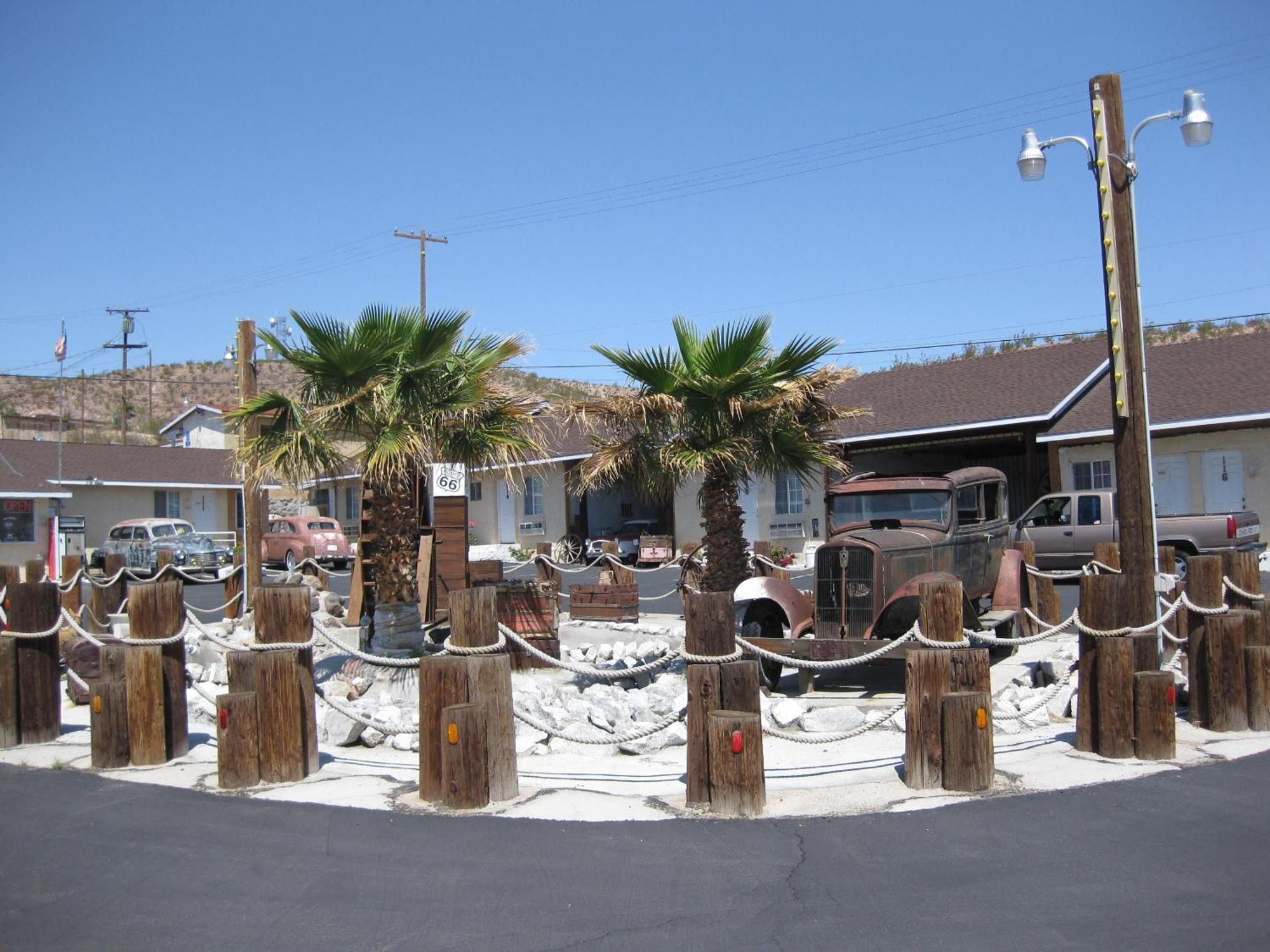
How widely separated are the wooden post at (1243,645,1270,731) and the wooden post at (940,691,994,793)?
111 inches

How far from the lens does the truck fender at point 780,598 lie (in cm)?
1145

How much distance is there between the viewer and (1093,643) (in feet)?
24.2

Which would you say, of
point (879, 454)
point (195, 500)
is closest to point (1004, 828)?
point (879, 454)

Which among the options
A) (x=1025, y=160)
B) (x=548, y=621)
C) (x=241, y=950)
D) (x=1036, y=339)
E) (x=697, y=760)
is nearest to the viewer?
(x=241, y=950)

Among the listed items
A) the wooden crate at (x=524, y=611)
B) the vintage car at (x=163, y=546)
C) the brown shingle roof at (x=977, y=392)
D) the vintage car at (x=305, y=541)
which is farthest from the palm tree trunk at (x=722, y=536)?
the vintage car at (x=305, y=541)

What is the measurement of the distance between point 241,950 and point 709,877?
207 centimetres

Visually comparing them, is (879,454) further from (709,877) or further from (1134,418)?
(709,877)

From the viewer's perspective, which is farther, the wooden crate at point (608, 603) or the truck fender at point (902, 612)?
the wooden crate at point (608, 603)

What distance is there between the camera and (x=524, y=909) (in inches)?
189

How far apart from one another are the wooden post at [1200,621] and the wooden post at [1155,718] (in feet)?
4.10

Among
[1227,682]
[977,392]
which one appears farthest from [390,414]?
[977,392]

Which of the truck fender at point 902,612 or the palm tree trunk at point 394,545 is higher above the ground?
the palm tree trunk at point 394,545

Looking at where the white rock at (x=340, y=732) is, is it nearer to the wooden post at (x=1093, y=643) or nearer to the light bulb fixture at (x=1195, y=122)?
the wooden post at (x=1093, y=643)

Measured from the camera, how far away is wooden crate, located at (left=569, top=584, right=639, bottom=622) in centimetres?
1584
